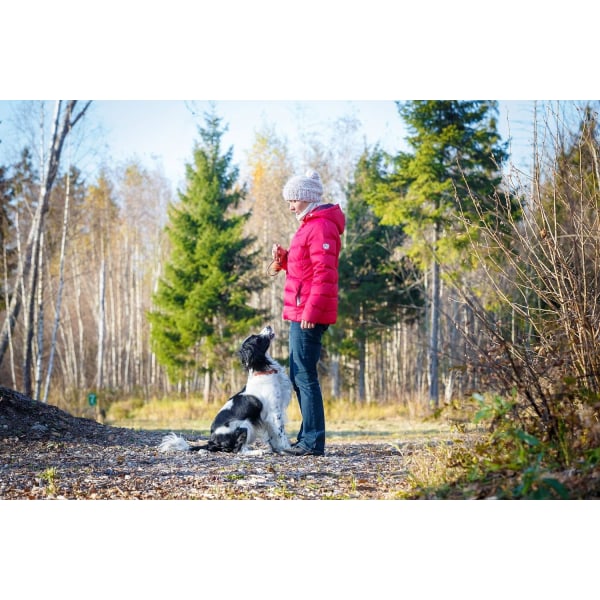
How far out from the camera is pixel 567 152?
13.9 feet

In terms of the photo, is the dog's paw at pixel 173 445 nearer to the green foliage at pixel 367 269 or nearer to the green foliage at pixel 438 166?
the green foliage at pixel 438 166

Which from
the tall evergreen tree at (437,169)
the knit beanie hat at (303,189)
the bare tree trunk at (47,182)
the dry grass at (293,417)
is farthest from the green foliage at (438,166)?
the knit beanie hat at (303,189)

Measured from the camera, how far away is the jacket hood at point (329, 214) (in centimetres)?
455

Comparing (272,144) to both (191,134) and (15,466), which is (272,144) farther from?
(15,466)

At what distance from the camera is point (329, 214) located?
15.0 ft

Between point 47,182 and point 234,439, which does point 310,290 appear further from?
point 47,182

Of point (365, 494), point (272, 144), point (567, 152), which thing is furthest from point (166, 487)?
point (272, 144)

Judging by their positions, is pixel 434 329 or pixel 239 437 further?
pixel 434 329

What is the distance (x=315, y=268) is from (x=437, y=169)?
793 cm

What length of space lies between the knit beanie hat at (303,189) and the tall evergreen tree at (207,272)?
962 centimetres

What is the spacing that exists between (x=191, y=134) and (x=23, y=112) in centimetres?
396

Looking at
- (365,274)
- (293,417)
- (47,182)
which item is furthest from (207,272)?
(47,182)

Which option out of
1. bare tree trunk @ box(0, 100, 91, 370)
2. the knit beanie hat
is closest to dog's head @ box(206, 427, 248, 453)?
the knit beanie hat

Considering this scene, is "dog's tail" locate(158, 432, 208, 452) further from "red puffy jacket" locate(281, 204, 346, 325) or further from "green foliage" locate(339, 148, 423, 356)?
"green foliage" locate(339, 148, 423, 356)
